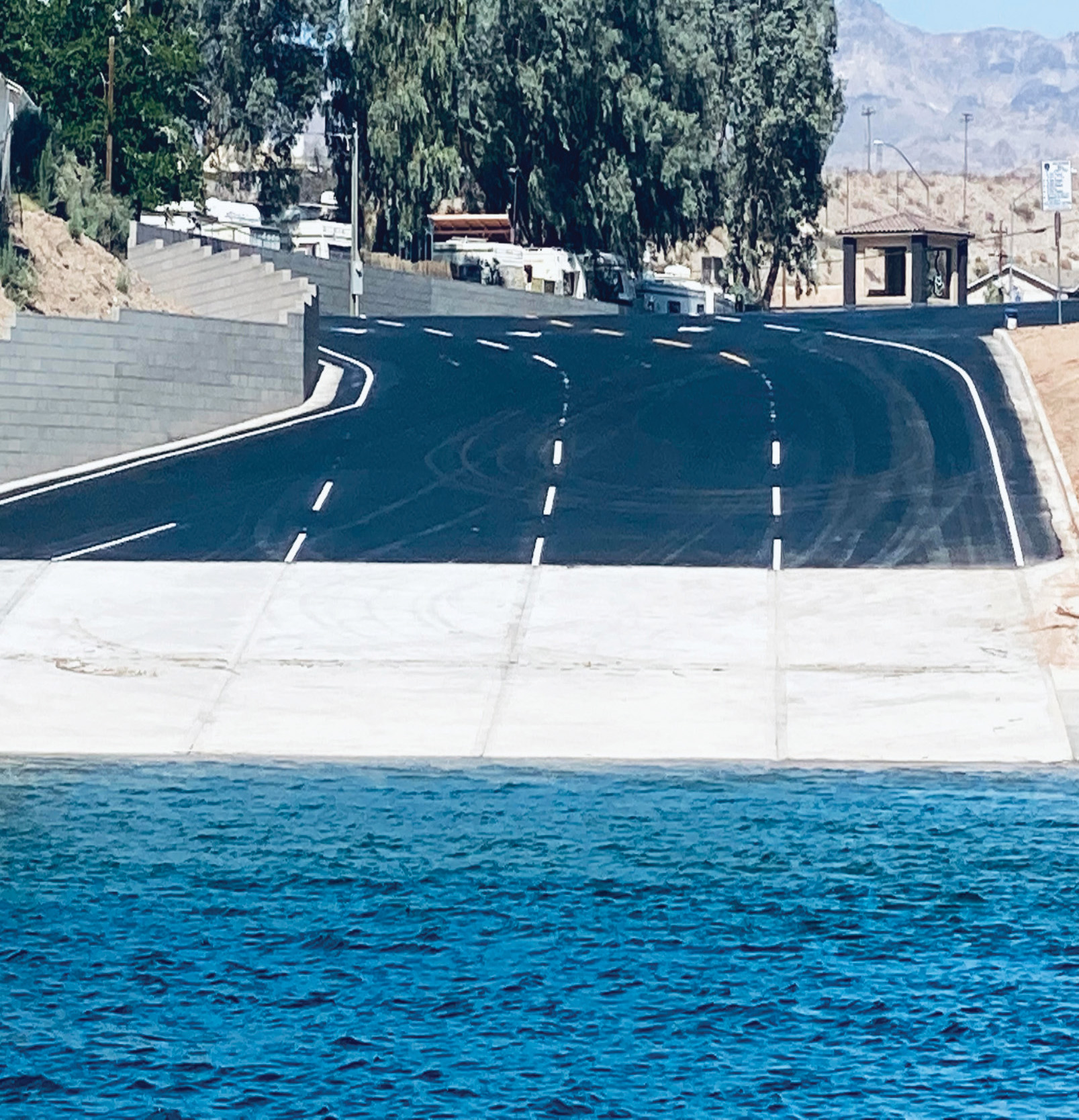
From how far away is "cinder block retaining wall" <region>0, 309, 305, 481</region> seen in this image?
44969mm

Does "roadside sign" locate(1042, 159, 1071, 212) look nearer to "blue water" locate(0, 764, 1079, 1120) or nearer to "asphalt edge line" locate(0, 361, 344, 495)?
"asphalt edge line" locate(0, 361, 344, 495)

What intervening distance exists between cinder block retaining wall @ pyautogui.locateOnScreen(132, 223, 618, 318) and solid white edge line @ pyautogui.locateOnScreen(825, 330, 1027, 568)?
15984mm

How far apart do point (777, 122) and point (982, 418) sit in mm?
61179

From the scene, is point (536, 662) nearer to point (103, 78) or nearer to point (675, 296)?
point (103, 78)

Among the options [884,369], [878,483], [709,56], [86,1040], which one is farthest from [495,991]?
[709,56]

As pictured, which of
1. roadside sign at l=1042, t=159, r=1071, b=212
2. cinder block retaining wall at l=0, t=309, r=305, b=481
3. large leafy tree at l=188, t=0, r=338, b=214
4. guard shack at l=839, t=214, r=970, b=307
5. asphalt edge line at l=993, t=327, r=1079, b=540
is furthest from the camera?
guard shack at l=839, t=214, r=970, b=307

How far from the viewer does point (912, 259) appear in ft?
370

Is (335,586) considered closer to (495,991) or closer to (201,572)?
(201,572)

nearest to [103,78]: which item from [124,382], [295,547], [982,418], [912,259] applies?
[124,382]

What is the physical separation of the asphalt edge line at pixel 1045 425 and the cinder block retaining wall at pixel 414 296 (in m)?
22.1

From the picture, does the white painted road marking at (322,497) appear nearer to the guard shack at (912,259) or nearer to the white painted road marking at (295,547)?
the white painted road marking at (295,547)

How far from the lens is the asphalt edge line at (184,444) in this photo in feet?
148

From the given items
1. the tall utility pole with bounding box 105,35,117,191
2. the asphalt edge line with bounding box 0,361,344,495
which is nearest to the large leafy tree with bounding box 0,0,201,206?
the tall utility pole with bounding box 105,35,117,191

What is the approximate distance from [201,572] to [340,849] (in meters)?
13.6
